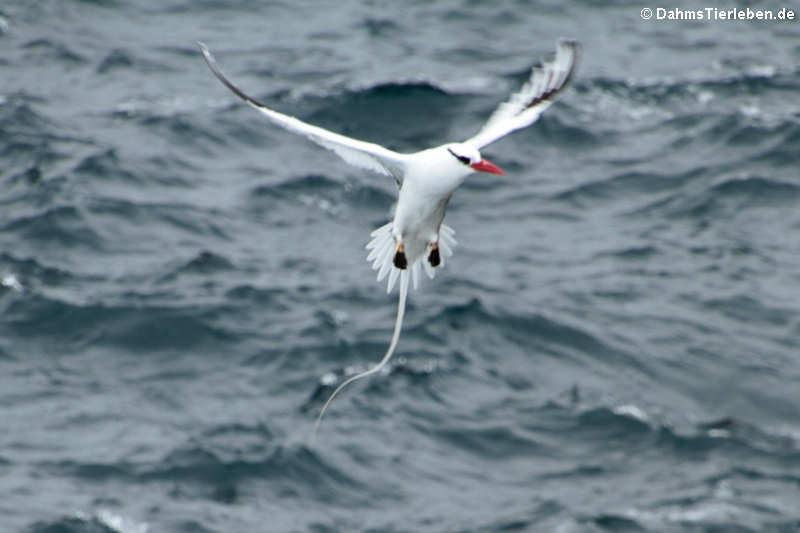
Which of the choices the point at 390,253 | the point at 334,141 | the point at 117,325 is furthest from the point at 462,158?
the point at 117,325

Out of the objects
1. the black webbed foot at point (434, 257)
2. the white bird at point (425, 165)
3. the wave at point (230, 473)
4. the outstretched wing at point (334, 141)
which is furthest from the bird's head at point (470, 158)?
the wave at point (230, 473)

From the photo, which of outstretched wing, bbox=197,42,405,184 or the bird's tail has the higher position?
outstretched wing, bbox=197,42,405,184

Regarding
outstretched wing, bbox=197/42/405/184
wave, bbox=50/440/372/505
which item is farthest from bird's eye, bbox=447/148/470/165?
wave, bbox=50/440/372/505

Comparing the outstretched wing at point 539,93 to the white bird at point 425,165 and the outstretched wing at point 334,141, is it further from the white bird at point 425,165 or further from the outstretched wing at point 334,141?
the outstretched wing at point 334,141

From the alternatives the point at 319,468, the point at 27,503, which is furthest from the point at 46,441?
the point at 319,468

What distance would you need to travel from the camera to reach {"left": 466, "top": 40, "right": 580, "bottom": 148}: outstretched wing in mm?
12117

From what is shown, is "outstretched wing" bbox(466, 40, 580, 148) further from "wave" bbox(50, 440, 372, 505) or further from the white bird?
"wave" bbox(50, 440, 372, 505)

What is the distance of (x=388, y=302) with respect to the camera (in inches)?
798

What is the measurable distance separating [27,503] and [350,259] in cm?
656

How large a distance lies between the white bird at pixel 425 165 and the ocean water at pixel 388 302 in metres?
5.13

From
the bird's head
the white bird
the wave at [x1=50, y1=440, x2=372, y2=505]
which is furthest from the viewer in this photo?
the wave at [x1=50, y1=440, x2=372, y2=505]

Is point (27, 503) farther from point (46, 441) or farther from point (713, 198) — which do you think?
point (713, 198)

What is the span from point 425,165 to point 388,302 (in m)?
8.97

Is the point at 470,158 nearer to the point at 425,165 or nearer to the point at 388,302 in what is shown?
the point at 425,165
